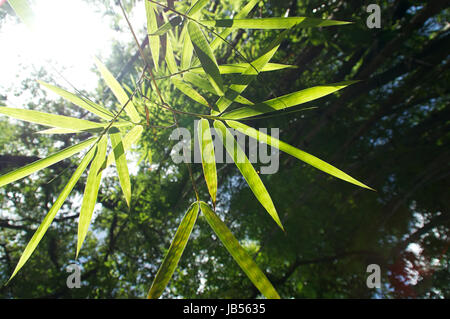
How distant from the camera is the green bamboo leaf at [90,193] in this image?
1.35 feet

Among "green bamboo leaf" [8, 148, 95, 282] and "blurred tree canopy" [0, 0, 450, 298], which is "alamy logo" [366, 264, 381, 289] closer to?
"blurred tree canopy" [0, 0, 450, 298]

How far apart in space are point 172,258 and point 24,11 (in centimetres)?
40

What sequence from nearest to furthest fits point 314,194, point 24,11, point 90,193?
point 24,11, point 90,193, point 314,194

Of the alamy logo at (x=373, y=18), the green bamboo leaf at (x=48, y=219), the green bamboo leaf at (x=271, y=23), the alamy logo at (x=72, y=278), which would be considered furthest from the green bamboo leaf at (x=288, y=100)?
the alamy logo at (x=72, y=278)

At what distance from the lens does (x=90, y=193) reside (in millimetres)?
417

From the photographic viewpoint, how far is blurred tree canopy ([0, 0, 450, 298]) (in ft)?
3.95

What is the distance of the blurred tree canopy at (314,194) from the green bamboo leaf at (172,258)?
0.70 m

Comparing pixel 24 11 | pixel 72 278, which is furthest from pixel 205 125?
pixel 72 278

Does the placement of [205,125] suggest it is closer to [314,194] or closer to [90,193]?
[90,193]

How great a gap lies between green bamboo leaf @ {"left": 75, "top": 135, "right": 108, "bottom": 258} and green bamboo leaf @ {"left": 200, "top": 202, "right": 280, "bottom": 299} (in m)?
0.21

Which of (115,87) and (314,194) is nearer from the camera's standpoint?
(115,87)
